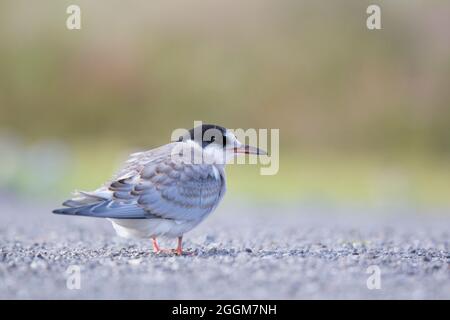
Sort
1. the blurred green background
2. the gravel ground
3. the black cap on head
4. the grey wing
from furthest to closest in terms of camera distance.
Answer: the blurred green background < the black cap on head < the grey wing < the gravel ground

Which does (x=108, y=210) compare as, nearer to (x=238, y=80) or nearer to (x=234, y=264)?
(x=234, y=264)

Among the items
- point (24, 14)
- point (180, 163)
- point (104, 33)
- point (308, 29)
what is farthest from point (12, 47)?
point (180, 163)

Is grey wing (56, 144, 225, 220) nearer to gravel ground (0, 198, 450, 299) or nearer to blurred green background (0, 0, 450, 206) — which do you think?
gravel ground (0, 198, 450, 299)

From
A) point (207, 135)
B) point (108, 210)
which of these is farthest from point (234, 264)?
point (207, 135)

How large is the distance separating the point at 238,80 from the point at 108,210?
808 inches

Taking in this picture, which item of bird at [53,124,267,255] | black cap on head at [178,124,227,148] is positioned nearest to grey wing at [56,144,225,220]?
bird at [53,124,267,255]

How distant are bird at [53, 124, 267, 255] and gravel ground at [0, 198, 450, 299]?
0.38 meters

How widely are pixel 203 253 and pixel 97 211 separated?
145 centimetres

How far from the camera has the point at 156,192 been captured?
8719mm

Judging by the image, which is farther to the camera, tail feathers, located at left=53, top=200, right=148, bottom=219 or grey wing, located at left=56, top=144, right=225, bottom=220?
grey wing, located at left=56, top=144, right=225, bottom=220

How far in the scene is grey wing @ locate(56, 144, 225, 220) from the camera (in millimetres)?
8297

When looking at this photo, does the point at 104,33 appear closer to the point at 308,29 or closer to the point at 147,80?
the point at 147,80

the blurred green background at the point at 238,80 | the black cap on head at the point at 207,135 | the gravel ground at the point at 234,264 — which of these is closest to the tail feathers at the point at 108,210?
the gravel ground at the point at 234,264

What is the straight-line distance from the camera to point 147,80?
95.6 feet
